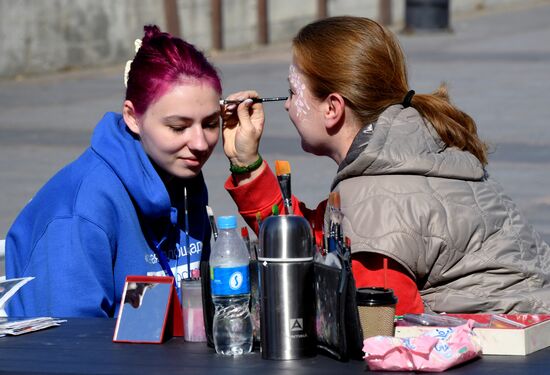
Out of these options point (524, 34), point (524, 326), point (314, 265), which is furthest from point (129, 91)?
point (524, 34)

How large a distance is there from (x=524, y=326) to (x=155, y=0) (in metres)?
15.1

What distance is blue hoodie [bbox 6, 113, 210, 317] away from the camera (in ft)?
12.1

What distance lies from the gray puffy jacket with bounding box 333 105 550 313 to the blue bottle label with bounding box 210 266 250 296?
382 mm

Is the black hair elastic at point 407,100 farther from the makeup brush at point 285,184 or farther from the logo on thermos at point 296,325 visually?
the logo on thermos at point 296,325

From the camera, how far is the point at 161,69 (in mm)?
3881

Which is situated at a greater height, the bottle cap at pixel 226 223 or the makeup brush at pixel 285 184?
the makeup brush at pixel 285 184

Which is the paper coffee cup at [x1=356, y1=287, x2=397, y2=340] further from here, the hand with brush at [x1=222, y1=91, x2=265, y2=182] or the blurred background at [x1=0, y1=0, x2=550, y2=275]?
the blurred background at [x1=0, y1=0, x2=550, y2=275]

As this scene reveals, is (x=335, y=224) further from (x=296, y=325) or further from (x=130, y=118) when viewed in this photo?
(x=130, y=118)

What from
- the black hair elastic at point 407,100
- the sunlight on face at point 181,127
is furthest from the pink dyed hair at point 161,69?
the black hair elastic at point 407,100

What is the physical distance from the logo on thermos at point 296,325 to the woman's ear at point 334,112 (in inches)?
36.3

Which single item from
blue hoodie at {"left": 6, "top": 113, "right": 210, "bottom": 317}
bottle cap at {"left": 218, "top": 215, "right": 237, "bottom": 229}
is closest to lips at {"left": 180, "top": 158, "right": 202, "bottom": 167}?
blue hoodie at {"left": 6, "top": 113, "right": 210, "bottom": 317}

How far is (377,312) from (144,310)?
642mm

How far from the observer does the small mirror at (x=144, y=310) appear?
324 cm

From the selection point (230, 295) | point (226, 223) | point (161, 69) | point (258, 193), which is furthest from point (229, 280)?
point (258, 193)
